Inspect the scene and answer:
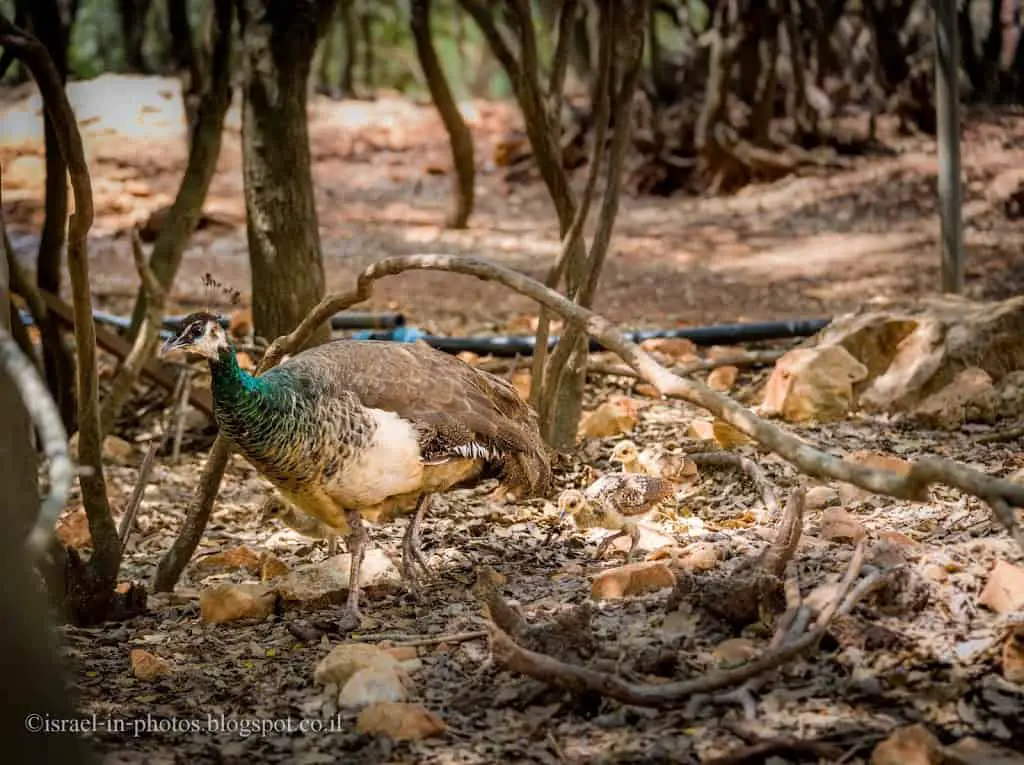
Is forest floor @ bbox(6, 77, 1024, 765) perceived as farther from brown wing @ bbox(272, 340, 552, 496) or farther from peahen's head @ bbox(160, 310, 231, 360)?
peahen's head @ bbox(160, 310, 231, 360)

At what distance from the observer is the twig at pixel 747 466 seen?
4.70 m

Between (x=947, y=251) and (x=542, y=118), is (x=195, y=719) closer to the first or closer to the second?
(x=542, y=118)

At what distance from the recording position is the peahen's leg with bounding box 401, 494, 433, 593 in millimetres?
4455

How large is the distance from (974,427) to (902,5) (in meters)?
12.1

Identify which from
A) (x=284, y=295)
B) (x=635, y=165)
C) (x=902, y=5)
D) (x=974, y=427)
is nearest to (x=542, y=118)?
(x=284, y=295)

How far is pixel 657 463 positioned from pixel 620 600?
58.6 inches

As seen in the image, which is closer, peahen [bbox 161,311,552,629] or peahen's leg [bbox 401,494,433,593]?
peahen [bbox 161,311,552,629]

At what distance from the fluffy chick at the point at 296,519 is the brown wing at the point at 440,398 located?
2.95ft

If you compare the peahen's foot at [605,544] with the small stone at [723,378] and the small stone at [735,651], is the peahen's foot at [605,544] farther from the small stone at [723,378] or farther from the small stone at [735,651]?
the small stone at [723,378]

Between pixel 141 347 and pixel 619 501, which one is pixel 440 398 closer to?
pixel 619 501

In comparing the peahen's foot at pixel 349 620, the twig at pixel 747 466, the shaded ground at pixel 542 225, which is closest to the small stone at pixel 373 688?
the peahen's foot at pixel 349 620

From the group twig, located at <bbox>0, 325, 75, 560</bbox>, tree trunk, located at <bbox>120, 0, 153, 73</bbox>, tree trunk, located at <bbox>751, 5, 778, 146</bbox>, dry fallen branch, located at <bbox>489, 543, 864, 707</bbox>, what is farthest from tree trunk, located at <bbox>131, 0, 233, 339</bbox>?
tree trunk, located at <bbox>120, 0, 153, 73</bbox>

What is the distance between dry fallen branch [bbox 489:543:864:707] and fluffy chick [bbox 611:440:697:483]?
2.05m

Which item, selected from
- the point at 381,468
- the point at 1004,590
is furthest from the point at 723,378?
the point at 1004,590
